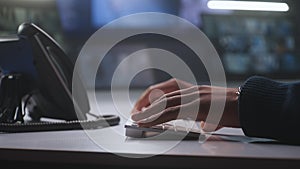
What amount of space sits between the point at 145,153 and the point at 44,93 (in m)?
0.39

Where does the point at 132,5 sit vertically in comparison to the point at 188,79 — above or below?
above

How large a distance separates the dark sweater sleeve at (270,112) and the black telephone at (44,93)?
0.32 m

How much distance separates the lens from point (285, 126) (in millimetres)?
577

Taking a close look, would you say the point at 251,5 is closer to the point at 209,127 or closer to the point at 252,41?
the point at 252,41

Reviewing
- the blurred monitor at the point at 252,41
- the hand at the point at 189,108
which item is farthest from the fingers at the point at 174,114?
the blurred monitor at the point at 252,41

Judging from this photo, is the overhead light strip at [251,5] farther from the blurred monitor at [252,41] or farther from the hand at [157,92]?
the hand at [157,92]

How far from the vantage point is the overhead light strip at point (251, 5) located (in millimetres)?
1308

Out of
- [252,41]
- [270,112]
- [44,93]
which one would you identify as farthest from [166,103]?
[252,41]

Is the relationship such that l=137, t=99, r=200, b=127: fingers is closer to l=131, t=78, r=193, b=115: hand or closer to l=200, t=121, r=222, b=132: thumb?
l=200, t=121, r=222, b=132: thumb

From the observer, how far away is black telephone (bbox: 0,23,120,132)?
764 millimetres

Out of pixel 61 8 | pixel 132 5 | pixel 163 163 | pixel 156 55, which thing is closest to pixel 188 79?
pixel 156 55

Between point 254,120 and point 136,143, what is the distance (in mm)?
179

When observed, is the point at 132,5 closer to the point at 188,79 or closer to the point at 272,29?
the point at 188,79

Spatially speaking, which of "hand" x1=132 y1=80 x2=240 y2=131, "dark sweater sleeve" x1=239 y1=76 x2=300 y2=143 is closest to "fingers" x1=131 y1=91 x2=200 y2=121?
"hand" x1=132 y1=80 x2=240 y2=131
